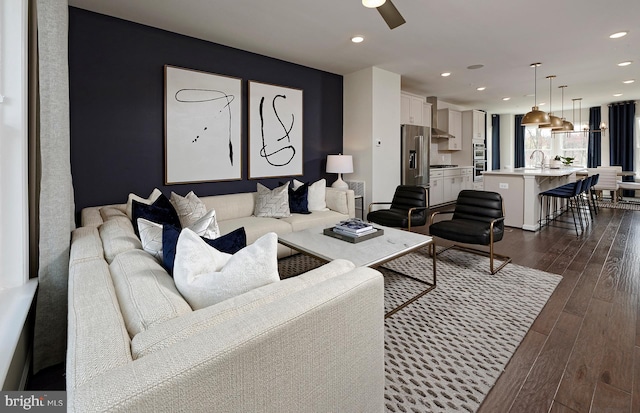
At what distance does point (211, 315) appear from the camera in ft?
3.05

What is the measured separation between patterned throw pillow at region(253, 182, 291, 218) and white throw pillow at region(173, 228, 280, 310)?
2.70 m

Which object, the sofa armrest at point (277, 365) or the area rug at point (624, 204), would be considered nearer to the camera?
the sofa armrest at point (277, 365)

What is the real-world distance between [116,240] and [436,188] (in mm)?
6585

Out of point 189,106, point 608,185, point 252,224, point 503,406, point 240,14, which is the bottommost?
point 503,406

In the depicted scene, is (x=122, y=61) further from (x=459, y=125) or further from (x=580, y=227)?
(x=459, y=125)

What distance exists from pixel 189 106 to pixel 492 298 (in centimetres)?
363

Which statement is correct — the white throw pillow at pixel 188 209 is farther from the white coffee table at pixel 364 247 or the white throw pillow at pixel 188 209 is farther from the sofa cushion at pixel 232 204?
the white coffee table at pixel 364 247

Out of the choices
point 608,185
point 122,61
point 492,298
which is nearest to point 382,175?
point 492,298

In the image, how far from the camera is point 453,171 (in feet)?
25.8

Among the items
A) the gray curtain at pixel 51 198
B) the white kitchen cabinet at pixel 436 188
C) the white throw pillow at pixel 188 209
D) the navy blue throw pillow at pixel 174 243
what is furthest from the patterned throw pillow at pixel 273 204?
the white kitchen cabinet at pixel 436 188

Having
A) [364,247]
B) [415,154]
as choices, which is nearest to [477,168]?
[415,154]

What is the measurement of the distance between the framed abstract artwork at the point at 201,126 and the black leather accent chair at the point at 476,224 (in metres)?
2.58

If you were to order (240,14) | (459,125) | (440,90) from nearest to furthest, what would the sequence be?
(240,14) < (440,90) < (459,125)

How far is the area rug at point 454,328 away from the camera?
1.70m
